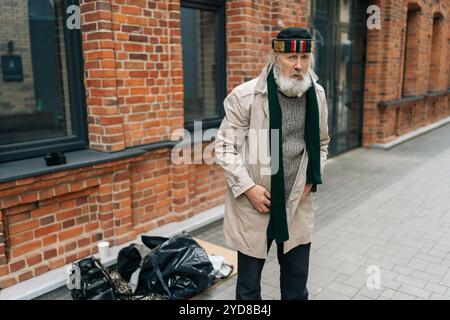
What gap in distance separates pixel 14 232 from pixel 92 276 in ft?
2.42

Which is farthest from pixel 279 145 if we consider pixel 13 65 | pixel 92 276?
pixel 13 65

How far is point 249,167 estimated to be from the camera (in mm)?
2594

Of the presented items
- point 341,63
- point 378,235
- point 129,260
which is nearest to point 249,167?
point 129,260

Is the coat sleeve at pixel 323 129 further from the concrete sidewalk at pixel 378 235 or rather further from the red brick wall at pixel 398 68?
the red brick wall at pixel 398 68

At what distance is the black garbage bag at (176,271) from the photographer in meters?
3.42

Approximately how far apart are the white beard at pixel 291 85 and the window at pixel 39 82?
89.3 inches

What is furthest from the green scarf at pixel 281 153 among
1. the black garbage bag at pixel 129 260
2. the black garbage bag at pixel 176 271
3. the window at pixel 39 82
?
the window at pixel 39 82

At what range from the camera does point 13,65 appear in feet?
12.2

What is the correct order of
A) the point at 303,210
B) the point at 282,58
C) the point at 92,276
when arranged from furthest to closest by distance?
A: the point at 92,276 < the point at 303,210 < the point at 282,58

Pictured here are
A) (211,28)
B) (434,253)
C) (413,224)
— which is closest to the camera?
(434,253)

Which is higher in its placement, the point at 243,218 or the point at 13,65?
the point at 13,65

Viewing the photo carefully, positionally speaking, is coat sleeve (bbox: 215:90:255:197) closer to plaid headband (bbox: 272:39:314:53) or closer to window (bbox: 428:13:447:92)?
plaid headband (bbox: 272:39:314:53)

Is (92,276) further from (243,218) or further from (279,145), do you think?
(279,145)

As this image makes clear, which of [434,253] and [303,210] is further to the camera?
[434,253]
